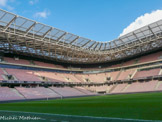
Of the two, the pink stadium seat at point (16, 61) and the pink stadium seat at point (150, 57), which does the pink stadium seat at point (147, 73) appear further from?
the pink stadium seat at point (16, 61)

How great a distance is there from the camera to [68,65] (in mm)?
61625

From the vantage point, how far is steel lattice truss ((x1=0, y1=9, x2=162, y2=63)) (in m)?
31.7

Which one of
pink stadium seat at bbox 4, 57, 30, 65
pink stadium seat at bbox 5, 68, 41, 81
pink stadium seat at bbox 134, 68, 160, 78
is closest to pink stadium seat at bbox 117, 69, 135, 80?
pink stadium seat at bbox 134, 68, 160, 78

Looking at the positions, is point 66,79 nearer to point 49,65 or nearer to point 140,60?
point 49,65

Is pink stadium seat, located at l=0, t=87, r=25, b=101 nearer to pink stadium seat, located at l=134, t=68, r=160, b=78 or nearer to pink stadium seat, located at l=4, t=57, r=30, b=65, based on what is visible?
pink stadium seat, located at l=4, t=57, r=30, b=65

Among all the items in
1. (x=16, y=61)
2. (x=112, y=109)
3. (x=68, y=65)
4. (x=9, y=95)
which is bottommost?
(x=9, y=95)

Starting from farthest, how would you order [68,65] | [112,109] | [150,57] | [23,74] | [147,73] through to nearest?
1. [68,65]
2. [150,57]
3. [147,73]
4. [23,74]
5. [112,109]

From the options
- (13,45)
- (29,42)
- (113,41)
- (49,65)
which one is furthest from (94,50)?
(13,45)

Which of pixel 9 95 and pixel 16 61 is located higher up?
pixel 16 61

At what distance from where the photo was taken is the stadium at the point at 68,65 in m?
32.7

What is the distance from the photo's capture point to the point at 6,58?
44.8 m

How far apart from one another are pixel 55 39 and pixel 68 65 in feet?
77.1

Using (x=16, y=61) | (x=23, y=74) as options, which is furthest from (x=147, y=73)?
(x=16, y=61)

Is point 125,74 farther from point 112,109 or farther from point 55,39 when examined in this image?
point 112,109
